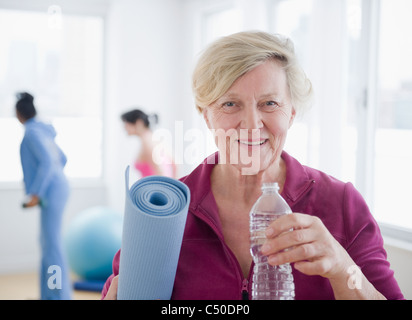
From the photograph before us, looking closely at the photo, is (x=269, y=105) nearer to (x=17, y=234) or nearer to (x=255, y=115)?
(x=255, y=115)

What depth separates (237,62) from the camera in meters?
0.70

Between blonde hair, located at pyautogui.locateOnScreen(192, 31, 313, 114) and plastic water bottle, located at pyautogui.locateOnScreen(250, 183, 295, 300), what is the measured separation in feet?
0.52

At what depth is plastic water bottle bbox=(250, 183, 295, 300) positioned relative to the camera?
646 mm

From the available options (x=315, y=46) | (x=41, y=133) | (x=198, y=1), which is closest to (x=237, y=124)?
(x=41, y=133)

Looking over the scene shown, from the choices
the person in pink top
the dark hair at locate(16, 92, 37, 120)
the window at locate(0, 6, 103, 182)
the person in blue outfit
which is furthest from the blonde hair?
the window at locate(0, 6, 103, 182)

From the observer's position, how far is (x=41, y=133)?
1644 millimetres

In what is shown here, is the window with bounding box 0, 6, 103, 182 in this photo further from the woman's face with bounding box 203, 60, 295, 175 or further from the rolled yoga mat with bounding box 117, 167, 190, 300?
the rolled yoga mat with bounding box 117, 167, 190, 300

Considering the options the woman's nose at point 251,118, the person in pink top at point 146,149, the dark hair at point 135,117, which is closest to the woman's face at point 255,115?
the woman's nose at point 251,118

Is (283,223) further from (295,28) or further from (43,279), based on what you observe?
(295,28)

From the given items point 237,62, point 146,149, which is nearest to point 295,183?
point 237,62

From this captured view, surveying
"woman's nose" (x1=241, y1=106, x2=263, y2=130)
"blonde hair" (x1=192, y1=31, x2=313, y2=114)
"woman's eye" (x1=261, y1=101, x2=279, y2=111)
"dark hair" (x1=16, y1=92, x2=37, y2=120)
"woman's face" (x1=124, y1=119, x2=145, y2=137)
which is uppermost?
"woman's face" (x1=124, y1=119, x2=145, y2=137)

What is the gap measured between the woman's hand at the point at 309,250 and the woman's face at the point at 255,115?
0.60 feet

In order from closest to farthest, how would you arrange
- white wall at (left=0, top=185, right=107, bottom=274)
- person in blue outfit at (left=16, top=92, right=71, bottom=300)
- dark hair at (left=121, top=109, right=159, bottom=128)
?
person in blue outfit at (left=16, top=92, right=71, bottom=300), dark hair at (left=121, top=109, right=159, bottom=128), white wall at (left=0, top=185, right=107, bottom=274)

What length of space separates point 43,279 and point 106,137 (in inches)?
66.3
